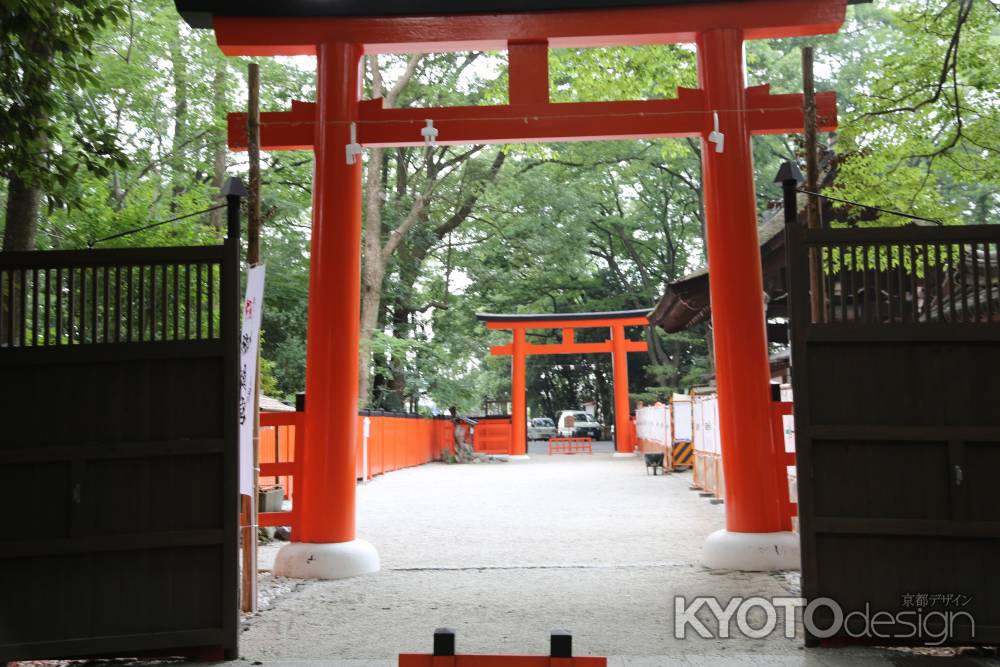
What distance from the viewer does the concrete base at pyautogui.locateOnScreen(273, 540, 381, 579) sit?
7.41 m

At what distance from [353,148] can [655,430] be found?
17.1 metres

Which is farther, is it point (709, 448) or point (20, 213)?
point (709, 448)

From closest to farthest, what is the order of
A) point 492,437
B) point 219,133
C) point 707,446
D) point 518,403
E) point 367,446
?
point 707,446 → point 219,133 → point 367,446 → point 518,403 → point 492,437

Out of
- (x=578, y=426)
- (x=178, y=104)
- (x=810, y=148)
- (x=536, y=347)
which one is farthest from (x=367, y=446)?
(x=578, y=426)

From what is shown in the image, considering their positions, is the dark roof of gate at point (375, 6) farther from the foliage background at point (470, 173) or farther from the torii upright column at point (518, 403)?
the torii upright column at point (518, 403)

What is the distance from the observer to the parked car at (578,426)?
39.3 m

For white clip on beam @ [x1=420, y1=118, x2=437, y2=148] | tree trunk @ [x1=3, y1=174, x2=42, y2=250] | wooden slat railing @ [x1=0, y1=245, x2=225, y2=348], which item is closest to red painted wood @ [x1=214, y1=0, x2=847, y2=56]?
white clip on beam @ [x1=420, y1=118, x2=437, y2=148]

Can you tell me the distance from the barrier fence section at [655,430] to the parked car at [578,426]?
10.5 meters

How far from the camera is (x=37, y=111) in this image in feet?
20.9

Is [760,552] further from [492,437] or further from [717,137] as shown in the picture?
[492,437]

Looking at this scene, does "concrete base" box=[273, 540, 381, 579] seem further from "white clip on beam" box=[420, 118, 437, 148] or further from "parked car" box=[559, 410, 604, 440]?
"parked car" box=[559, 410, 604, 440]

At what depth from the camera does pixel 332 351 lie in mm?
7629

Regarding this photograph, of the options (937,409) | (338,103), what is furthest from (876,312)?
(338,103)

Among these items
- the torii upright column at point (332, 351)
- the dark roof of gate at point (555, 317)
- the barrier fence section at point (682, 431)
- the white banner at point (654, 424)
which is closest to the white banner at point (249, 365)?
the torii upright column at point (332, 351)
